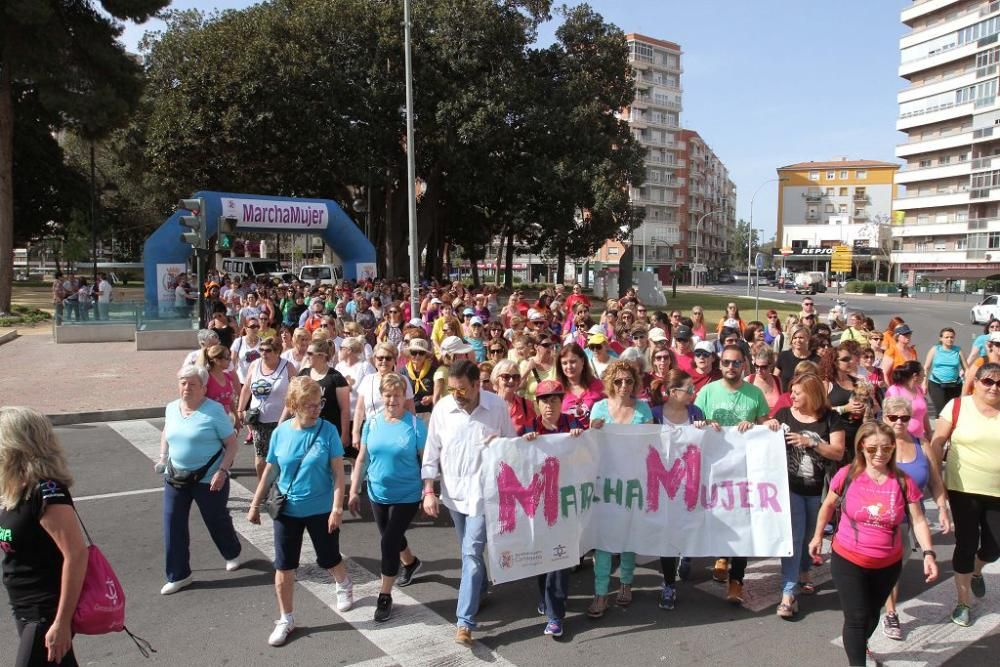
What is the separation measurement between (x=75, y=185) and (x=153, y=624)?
4609 cm

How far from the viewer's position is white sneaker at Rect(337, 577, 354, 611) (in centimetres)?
496

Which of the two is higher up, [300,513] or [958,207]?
[958,207]

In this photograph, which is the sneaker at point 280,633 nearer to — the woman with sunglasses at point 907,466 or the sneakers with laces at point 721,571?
the sneakers with laces at point 721,571

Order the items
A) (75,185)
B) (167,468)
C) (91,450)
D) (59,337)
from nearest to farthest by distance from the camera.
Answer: (167,468)
(91,450)
(59,337)
(75,185)

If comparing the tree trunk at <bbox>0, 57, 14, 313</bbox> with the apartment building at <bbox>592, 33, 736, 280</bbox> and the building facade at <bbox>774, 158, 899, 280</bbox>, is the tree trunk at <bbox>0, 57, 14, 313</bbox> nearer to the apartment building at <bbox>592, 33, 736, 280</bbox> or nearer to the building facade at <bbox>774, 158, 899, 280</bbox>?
the apartment building at <bbox>592, 33, 736, 280</bbox>

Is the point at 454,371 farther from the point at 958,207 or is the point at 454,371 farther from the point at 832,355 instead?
the point at 958,207

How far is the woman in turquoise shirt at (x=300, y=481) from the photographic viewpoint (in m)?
4.49

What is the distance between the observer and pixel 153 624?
479 cm

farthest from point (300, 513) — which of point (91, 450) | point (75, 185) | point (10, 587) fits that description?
point (75, 185)

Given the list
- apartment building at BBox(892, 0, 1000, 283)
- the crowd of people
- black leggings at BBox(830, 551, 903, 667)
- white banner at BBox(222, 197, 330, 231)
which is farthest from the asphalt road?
apartment building at BBox(892, 0, 1000, 283)

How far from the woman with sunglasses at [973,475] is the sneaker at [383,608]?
3629mm

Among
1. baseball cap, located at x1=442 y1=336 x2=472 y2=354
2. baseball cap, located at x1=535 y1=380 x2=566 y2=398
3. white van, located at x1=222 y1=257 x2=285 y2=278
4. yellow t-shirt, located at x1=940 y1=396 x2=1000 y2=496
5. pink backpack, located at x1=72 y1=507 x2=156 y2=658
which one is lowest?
pink backpack, located at x1=72 y1=507 x2=156 y2=658

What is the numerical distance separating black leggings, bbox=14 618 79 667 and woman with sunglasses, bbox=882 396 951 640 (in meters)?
4.40

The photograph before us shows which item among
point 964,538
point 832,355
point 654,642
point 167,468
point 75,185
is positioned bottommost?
point 654,642
